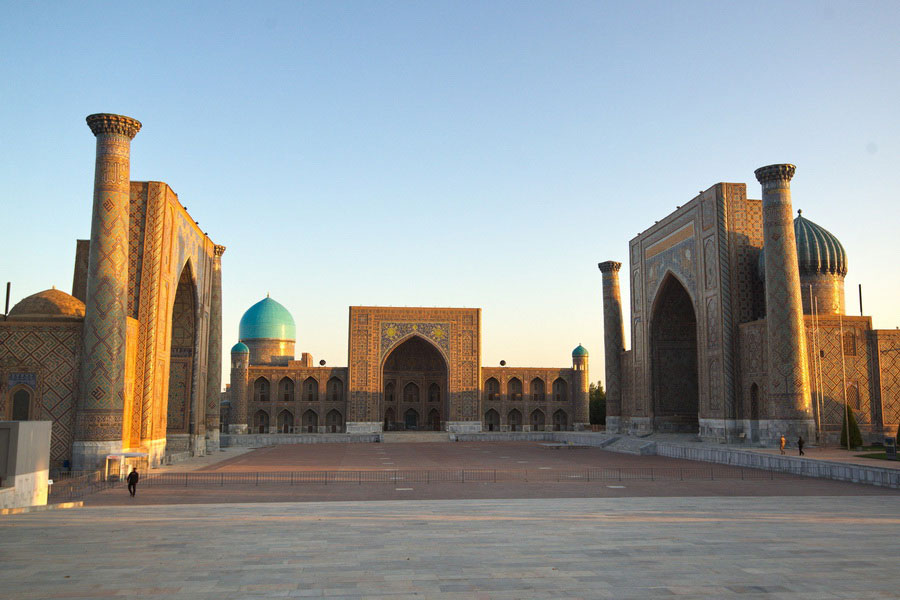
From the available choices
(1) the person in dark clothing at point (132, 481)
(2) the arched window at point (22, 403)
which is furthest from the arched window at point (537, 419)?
(1) the person in dark clothing at point (132, 481)

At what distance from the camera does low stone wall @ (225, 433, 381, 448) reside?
3822cm

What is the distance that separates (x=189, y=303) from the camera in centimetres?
2839

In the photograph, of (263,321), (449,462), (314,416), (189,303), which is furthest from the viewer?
(263,321)

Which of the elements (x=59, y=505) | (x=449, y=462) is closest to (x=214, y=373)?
(x=449, y=462)

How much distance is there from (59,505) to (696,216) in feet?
83.2

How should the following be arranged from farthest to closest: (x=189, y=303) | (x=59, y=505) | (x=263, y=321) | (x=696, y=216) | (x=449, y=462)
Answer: (x=263, y=321), (x=696, y=216), (x=189, y=303), (x=449, y=462), (x=59, y=505)

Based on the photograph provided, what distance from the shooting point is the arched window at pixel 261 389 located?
48.6 metres

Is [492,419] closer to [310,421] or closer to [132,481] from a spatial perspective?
[310,421]

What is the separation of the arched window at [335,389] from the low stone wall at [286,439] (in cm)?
724

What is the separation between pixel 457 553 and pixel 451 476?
463 inches

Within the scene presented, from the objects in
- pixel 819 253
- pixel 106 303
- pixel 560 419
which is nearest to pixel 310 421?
pixel 560 419

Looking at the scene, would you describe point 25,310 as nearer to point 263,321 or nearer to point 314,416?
point 314,416

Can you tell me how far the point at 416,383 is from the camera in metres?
51.1

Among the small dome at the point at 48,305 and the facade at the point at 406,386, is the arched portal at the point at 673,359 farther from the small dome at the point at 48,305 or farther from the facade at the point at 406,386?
the small dome at the point at 48,305
